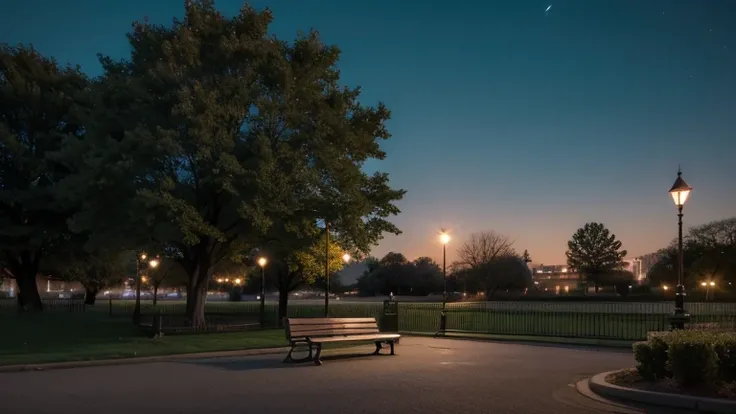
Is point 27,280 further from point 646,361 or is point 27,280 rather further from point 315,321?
point 646,361

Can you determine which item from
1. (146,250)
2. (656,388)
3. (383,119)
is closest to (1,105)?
(146,250)

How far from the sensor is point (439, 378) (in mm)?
12977

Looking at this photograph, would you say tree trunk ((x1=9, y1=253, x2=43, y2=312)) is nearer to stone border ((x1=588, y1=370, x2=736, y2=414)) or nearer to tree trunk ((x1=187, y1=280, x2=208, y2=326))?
tree trunk ((x1=187, y1=280, x2=208, y2=326))

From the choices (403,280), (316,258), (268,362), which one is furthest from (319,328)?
(403,280)

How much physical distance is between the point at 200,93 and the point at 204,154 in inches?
85.8

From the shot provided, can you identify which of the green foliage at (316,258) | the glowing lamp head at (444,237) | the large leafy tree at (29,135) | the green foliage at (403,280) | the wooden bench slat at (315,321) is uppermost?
the large leafy tree at (29,135)

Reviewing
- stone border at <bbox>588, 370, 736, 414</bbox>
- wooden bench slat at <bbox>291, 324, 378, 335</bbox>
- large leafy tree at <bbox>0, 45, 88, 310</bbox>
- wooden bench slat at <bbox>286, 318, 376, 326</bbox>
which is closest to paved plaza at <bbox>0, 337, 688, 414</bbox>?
stone border at <bbox>588, 370, 736, 414</bbox>

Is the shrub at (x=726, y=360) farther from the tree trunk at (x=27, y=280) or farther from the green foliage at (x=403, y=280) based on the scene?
the green foliage at (x=403, y=280)

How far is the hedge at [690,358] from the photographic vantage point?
10.1m

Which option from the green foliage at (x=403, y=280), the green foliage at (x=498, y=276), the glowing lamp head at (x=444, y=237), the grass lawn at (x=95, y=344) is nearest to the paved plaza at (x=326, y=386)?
the grass lawn at (x=95, y=344)

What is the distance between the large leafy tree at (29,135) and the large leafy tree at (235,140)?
32.0 feet

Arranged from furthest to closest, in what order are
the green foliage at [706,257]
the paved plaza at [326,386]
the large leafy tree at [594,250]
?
the large leafy tree at [594,250], the green foliage at [706,257], the paved plaza at [326,386]

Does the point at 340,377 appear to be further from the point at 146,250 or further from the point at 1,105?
the point at 1,105

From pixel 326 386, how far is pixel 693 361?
20.0 feet
